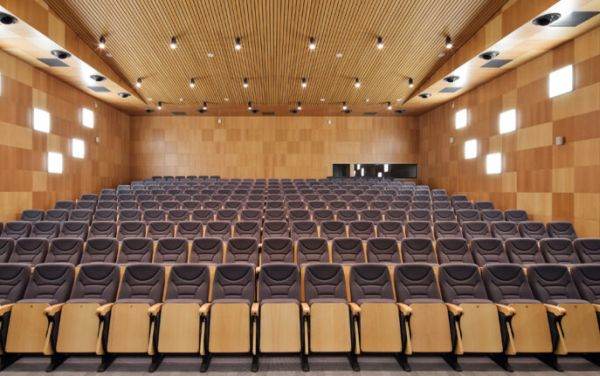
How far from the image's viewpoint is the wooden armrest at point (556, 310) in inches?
128

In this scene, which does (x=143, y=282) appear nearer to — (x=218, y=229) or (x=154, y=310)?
(x=154, y=310)

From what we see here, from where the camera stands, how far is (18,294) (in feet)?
12.0

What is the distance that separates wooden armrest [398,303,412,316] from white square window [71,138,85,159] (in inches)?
373

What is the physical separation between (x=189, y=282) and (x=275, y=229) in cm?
219

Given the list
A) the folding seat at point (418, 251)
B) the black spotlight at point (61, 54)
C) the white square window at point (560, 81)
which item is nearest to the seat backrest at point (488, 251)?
the folding seat at point (418, 251)

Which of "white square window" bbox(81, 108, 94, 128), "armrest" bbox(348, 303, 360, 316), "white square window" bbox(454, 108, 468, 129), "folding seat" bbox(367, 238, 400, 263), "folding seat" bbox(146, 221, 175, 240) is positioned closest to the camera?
"armrest" bbox(348, 303, 360, 316)

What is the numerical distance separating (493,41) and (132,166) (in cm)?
1193

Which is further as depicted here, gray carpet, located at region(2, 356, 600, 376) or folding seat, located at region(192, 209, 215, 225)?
folding seat, located at region(192, 209, 215, 225)

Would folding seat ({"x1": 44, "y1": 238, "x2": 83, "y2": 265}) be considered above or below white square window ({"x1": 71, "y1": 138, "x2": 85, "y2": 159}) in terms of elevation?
below

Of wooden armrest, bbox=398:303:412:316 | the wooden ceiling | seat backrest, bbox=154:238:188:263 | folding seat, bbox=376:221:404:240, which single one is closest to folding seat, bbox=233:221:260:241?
seat backrest, bbox=154:238:188:263

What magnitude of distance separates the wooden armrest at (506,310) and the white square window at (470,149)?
7691 millimetres

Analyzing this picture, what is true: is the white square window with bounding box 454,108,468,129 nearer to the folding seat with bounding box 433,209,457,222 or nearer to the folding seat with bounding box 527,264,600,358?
the folding seat with bounding box 433,209,457,222

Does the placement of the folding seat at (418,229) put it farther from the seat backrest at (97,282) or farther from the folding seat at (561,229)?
the seat backrest at (97,282)

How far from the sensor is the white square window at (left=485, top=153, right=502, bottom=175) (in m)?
9.16
